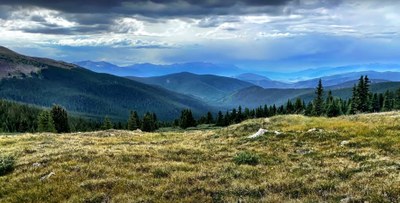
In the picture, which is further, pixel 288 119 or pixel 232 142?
pixel 288 119

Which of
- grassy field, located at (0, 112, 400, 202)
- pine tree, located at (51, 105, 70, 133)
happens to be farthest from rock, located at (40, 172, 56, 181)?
pine tree, located at (51, 105, 70, 133)

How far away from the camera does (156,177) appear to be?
17297mm

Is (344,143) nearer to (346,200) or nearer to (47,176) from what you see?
(346,200)

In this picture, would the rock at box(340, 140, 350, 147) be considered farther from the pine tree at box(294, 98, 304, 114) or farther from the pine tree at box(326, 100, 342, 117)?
the pine tree at box(294, 98, 304, 114)

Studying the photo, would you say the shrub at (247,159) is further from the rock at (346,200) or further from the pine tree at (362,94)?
the pine tree at (362,94)

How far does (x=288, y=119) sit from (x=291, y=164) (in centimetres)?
→ 2167

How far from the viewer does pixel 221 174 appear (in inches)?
679

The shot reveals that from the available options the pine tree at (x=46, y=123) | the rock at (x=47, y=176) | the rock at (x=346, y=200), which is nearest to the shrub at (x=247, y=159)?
the rock at (x=346, y=200)

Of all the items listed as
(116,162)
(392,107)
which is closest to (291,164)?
(116,162)

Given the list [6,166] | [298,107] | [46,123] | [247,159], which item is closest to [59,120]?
[46,123]

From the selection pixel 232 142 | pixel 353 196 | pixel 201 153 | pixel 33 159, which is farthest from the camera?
pixel 232 142

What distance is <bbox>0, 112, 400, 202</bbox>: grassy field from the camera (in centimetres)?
1402

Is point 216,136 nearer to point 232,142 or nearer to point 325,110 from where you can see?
point 232,142

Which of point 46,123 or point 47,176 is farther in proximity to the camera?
point 46,123
